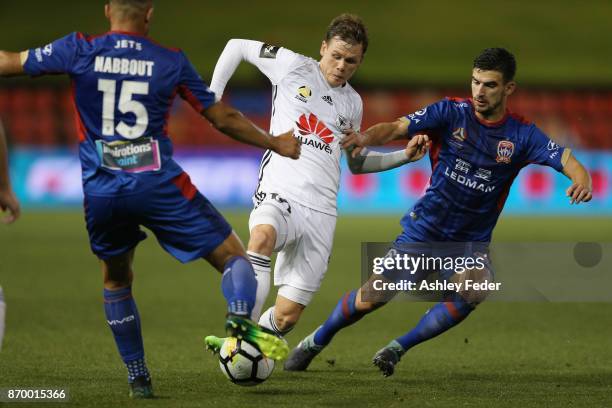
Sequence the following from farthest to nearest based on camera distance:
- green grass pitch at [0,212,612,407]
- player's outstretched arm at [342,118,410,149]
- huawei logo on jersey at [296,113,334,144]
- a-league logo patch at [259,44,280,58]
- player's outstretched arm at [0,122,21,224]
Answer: a-league logo patch at [259,44,280,58] < huawei logo on jersey at [296,113,334,144] < player's outstretched arm at [342,118,410,149] < green grass pitch at [0,212,612,407] < player's outstretched arm at [0,122,21,224]

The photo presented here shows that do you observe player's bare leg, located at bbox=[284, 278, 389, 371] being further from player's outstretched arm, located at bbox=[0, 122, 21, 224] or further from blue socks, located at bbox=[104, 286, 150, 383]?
player's outstretched arm, located at bbox=[0, 122, 21, 224]

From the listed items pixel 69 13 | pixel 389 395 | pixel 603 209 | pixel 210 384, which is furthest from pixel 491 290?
pixel 69 13

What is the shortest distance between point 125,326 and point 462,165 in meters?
2.46

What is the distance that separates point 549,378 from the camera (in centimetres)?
645

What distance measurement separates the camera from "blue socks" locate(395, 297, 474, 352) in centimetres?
670

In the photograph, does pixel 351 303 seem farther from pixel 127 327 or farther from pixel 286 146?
pixel 286 146

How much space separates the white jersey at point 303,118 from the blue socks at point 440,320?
95 centimetres

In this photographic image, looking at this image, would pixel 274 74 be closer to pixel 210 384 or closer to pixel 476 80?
pixel 476 80

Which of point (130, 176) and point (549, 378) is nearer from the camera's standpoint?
point (130, 176)

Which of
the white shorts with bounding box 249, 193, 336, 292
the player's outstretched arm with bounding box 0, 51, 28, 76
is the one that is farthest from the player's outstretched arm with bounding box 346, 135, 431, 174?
the player's outstretched arm with bounding box 0, 51, 28, 76

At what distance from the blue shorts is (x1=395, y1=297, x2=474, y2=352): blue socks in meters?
2.07

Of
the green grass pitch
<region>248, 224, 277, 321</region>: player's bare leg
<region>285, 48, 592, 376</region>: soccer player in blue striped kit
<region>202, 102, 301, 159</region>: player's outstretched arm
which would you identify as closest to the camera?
<region>202, 102, 301, 159</region>: player's outstretched arm

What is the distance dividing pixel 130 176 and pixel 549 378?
3.07 m

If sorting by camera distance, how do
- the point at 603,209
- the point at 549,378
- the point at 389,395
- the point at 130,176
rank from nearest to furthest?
the point at 130,176 < the point at 389,395 < the point at 549,378 < the point at 603,209
